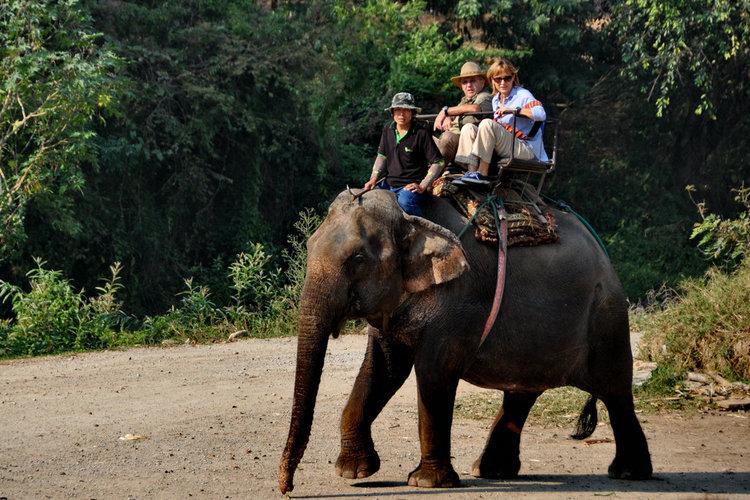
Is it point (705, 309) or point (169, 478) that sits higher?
point (705, 309)

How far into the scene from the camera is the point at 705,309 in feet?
38.3

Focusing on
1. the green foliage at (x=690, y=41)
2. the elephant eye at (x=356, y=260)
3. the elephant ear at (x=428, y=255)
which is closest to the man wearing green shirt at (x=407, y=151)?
the elephant ear at (x=428, y=255)

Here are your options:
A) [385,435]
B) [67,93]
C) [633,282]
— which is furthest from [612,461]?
[633,282]

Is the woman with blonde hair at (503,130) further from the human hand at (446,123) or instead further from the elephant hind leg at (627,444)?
the elephant hind leg at (627,444)

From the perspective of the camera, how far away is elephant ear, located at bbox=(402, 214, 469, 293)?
755 centimetres

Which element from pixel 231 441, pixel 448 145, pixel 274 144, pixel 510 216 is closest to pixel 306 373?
pixel 510 216

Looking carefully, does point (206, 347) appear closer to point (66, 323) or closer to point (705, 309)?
point (66, 323)

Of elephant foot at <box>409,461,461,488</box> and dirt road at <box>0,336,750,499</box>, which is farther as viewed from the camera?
dirt road at <box>0,336,750,499</box>

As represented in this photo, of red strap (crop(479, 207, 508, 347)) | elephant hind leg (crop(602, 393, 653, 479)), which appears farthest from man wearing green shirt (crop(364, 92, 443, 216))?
elephant hind leg (crop(602, 393, 653, 479))

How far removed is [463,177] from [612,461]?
225 cm

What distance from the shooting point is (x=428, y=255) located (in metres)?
7.57

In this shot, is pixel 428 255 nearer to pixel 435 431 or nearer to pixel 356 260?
pixel 356 260

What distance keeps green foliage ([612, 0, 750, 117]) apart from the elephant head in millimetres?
11419

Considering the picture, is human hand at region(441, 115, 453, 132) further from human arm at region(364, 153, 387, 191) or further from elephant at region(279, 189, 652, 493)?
elephant at region(279, 189, 652, 493)
